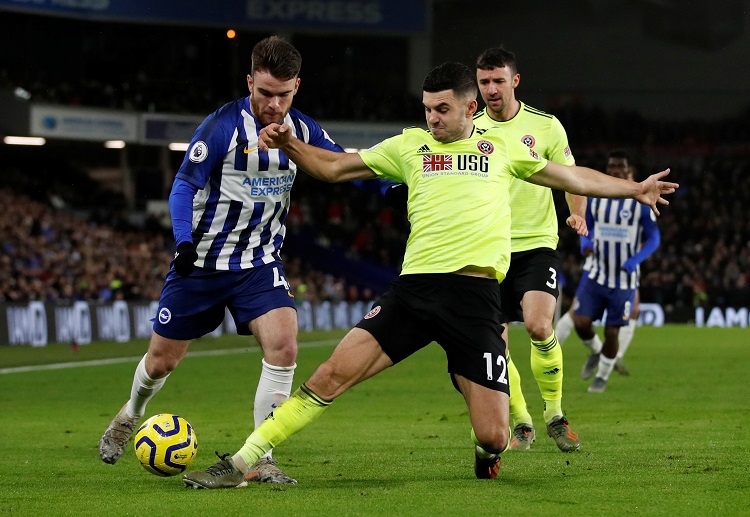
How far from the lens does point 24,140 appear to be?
3912cm

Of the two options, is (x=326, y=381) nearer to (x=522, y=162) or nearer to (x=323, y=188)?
(x=522, y=162)

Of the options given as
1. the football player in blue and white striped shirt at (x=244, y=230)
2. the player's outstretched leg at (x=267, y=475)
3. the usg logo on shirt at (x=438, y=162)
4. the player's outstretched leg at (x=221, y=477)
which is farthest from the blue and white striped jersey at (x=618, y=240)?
→ the player's outstretched leg at (x=221, y=477)

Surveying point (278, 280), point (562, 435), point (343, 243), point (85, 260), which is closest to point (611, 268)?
point (562, 435)

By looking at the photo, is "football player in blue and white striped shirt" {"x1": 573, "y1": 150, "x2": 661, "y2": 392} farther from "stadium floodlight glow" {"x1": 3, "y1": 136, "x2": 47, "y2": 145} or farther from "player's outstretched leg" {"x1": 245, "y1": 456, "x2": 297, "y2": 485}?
"stadium floodlight glow" {"x1": 3, "y1": 136, "x2": 47, "y2": 145}

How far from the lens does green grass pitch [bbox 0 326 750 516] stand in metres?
6.43

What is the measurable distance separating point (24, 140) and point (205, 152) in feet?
109

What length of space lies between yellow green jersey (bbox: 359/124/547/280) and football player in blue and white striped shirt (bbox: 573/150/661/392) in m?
7.57

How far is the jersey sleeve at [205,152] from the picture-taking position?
753 cm

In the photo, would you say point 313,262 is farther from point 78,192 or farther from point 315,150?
point 315,150

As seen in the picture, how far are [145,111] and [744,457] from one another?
35.6 metres

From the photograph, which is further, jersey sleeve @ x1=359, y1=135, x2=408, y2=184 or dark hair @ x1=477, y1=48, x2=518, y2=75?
dark hair @ x1=477, y1=48, x2=518, y2=75

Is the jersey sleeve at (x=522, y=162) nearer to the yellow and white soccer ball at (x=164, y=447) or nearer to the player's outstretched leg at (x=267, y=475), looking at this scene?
the player's outstretched leg at (x=267, y=475)

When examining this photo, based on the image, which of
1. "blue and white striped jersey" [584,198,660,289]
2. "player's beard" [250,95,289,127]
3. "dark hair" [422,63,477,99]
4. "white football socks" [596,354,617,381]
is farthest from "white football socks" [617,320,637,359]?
"dark hair" [422,63,477,99]

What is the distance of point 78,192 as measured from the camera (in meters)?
40.5
